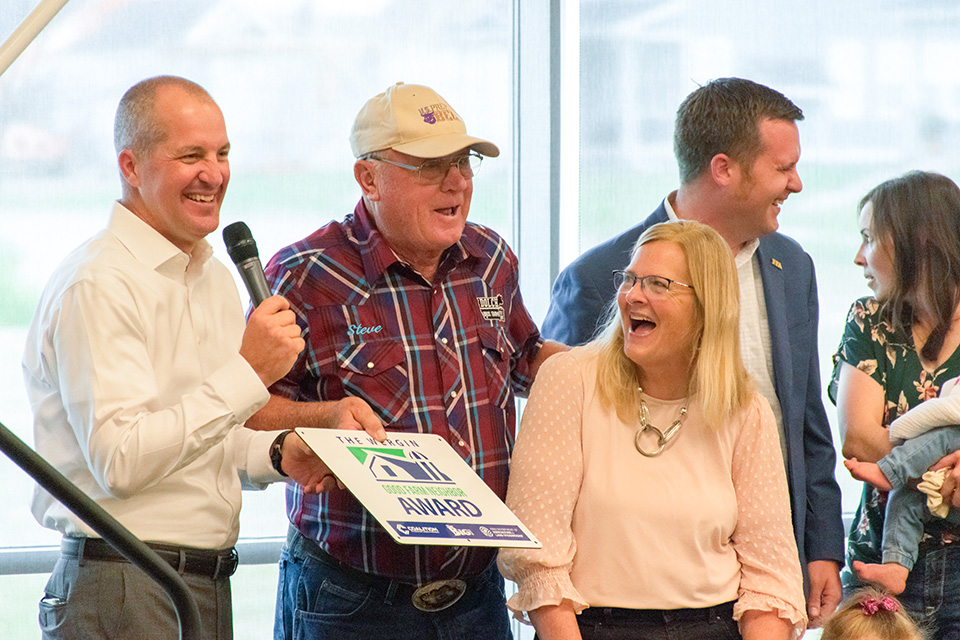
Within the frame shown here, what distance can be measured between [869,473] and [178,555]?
1.66m

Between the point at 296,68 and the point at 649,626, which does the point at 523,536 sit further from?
the point at 296,68

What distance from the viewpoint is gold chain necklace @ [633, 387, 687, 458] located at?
2146 millimetres

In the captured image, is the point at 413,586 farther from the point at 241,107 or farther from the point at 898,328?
the point at 241,107

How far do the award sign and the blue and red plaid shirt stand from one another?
0.72 ft

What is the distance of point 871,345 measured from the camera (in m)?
2.75

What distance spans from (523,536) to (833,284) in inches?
116

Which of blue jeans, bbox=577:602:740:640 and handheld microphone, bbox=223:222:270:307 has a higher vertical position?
handheld microphone, bbox=223:222:270:307

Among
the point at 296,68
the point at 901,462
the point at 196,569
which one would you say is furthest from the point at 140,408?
the point at 296,68

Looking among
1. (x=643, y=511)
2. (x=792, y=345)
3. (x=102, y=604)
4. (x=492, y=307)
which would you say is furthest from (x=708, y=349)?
(x=102, y=604)

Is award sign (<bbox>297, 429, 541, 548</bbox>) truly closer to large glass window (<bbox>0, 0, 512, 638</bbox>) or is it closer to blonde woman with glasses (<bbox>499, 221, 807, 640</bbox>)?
blonde woman with glasses (<bbox>499, 221, 807, 640</bbox>)

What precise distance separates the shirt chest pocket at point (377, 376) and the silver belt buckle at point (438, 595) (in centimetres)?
35

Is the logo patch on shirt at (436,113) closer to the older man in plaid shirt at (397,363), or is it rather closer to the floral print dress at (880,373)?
the older man in plaid shirt at (397,363)

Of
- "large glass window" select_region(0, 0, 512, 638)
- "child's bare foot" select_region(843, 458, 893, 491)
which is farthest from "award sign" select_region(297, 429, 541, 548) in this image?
"large glass window" select_region(0, 0, 512, 638)

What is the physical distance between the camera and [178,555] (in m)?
1.87
